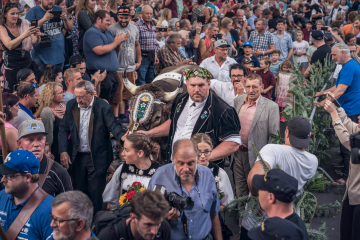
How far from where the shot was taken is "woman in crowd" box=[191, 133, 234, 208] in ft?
12.5

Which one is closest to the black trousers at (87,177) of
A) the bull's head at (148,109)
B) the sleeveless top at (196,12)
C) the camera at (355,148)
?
the bull's head at (148,109)

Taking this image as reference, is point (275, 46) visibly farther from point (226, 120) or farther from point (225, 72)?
point (226, 120)

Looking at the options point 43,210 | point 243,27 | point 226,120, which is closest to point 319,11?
point 243,27

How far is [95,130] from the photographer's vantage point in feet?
16.3

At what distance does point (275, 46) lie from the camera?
11555mm

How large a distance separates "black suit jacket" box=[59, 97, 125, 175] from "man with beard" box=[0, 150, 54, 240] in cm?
179

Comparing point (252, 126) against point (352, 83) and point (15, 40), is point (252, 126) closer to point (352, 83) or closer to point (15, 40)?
point (352, 83)

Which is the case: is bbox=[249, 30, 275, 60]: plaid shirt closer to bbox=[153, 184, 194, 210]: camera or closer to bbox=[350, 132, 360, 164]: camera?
bbox=[350, 132, 360, 164]: camera

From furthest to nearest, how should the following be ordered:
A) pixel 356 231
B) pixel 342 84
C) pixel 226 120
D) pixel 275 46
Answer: pixel 275 46
pixel 342 84
pixel 226 120
pixel 356 231

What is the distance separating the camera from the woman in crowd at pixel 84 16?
314 inches

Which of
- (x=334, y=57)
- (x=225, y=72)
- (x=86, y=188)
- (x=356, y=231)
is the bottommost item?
(x=86, y=188)

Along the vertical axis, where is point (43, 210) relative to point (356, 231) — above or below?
above

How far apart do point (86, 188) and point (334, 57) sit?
4.75 m

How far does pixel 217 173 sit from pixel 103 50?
4.34 meters
